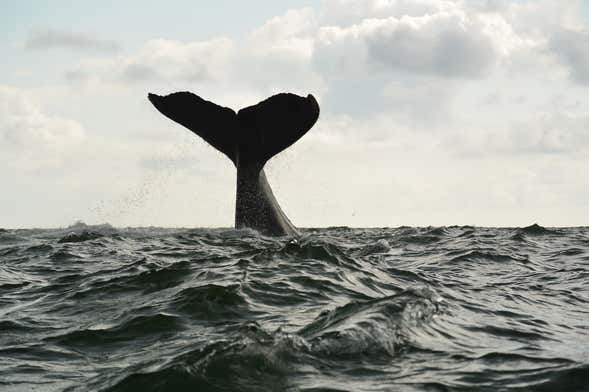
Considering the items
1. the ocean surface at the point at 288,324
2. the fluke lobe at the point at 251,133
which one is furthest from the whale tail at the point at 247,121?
the ocean surface at the point at 288,324

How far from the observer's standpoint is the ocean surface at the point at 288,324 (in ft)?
15.1

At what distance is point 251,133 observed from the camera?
537 inches

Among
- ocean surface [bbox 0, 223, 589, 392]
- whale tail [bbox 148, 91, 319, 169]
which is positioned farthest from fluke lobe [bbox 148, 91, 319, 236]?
ocean surface [bbox 0, 223, 589, 392]

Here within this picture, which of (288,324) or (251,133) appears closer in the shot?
(288,324)

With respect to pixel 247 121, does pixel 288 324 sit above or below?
below

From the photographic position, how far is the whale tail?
42.5ft

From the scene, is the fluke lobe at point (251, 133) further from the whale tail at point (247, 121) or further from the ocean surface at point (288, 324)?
the ocean surface at point (288, 324)

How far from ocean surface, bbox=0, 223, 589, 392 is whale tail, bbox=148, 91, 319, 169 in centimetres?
272

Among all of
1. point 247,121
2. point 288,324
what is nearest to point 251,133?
point 247,121

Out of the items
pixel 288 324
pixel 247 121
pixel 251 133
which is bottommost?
pixel 288 324

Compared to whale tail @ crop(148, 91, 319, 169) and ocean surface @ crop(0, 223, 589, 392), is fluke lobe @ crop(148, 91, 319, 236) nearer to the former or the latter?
whale tail @ crop(148, 91, 319, 169)

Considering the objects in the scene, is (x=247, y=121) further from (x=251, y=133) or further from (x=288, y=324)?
(x=288, y=324)

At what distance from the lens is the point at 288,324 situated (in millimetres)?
5914

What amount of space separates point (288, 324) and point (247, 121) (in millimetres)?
7960
